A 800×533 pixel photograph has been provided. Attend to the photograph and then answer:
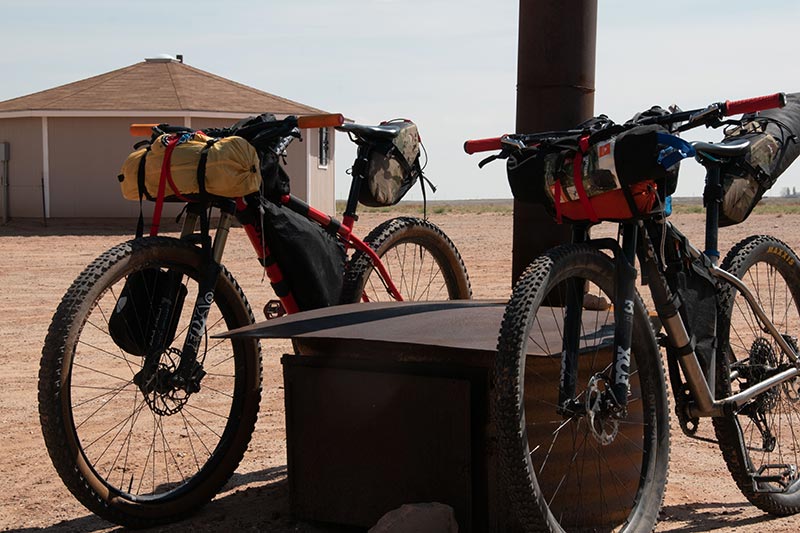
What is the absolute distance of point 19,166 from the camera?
78.6 feet

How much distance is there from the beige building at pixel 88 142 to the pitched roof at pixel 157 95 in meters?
0.03

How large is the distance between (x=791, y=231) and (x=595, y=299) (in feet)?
65.5

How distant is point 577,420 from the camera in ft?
11.1

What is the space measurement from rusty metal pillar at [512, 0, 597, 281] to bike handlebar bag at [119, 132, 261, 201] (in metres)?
1.64

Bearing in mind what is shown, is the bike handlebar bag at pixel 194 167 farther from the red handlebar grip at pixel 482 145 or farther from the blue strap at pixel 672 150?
the blue strap at pixel 672 150

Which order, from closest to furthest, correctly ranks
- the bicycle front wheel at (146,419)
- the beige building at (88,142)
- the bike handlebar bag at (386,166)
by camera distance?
the bicycle front wheel at (146,419) < the bike handlebar bag at (386,166) < the beige building at (88,142)

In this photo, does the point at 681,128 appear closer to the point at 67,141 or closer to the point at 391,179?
the point at 391,179

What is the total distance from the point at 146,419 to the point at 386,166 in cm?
181

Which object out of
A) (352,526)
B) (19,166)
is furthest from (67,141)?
(352,526)

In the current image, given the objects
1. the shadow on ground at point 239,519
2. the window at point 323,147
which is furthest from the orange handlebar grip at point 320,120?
the window at point 323,147

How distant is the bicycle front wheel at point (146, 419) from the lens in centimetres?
374

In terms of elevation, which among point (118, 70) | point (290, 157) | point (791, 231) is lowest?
point (791, 231)

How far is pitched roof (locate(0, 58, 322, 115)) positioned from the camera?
23.5m

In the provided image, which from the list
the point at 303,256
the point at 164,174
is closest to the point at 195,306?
the point at 164,174
